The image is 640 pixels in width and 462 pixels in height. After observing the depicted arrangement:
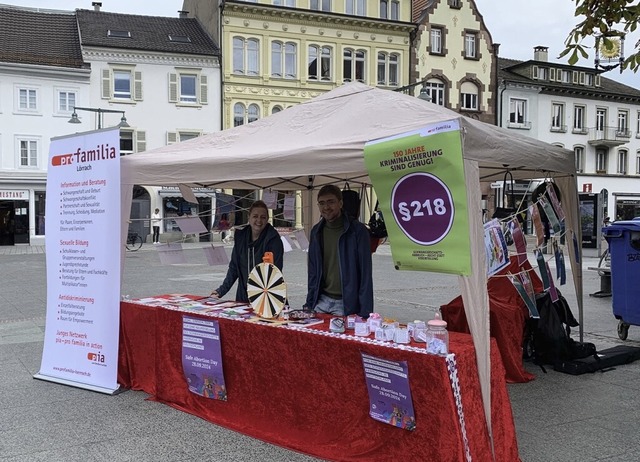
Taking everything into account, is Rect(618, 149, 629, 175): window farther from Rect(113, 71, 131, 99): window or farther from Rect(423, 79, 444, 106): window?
Rect(113, 71, 131, 99): window

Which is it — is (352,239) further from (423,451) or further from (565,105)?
(565,105)

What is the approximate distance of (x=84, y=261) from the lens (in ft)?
17.9

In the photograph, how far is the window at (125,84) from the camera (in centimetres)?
2962

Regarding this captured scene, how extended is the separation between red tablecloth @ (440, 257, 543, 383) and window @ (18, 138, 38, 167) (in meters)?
27.4

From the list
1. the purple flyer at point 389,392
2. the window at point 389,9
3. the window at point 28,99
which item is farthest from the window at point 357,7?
the purple flyer at point 389,392

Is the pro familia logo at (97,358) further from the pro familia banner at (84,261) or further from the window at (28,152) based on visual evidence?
the window at (28,152)

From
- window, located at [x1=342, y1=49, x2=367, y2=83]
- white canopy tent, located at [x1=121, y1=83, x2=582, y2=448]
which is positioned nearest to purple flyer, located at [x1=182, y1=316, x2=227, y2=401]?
white canopy tent, located at [x1=121, y1=83, x2=582, y2=448]

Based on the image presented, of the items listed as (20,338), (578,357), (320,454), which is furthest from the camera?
(20,338)

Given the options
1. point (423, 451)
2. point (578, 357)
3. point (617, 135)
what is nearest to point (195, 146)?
point (423, 451)

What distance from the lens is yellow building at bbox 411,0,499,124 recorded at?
118ft

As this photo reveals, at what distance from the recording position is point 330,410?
12.6ft

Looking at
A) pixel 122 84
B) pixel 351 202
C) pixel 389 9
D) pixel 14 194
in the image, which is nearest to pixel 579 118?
pixel 389 9

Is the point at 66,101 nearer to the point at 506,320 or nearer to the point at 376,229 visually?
the point at 376,229

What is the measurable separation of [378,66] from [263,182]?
29.1 meters
